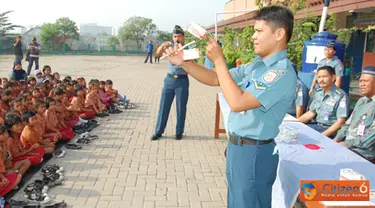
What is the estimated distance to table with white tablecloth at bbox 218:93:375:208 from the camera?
2096 mm

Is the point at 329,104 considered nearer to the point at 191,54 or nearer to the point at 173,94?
the point at 173,94

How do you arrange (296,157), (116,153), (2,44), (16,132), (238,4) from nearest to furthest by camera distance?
(296,157)
(16,132)
(116,153)
(238,4)
(2,44)

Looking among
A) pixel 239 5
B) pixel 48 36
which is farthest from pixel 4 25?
pixel 239 5

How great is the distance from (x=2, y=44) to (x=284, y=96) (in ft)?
122

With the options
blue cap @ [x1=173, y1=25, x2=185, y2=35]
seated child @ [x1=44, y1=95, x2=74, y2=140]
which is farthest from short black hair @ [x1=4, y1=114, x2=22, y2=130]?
blue cap @ [x1=173, y1=25, x2=185, y2=35]

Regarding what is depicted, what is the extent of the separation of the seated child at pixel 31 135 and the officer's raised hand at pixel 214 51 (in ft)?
10.5

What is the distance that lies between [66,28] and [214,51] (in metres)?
42.5

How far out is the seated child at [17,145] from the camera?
12.8 feet

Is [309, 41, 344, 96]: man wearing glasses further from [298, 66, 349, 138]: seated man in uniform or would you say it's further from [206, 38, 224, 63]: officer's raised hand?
[206, 38, 224, 63]: officer's raised hand

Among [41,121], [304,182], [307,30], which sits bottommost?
[41,121]

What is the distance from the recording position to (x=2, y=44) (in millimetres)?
33469

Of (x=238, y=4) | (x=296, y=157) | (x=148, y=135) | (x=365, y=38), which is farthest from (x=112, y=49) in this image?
(x=296, y=157)

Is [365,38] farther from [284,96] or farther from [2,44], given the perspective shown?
[2,44]

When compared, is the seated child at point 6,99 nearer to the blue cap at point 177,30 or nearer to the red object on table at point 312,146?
the blue cap at point 177,30
